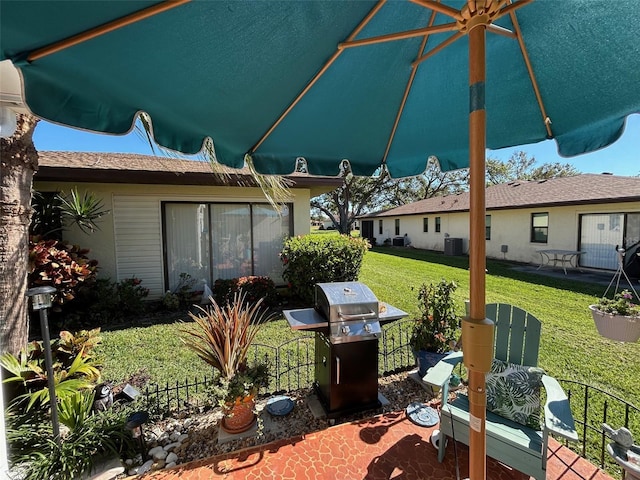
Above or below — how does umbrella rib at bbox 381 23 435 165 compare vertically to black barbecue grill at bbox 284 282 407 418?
above

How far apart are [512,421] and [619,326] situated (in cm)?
153

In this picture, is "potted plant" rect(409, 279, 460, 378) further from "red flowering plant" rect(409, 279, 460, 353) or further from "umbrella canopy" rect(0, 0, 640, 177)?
"umbrella canopy" rect(0, 0, 640, 177)

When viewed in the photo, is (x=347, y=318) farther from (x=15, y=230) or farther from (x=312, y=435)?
(x=15, y=230)

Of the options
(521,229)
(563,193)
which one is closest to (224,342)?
(521,229)

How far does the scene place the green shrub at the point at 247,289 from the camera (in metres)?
7.20

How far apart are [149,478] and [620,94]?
4436 mm

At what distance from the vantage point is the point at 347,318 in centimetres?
289

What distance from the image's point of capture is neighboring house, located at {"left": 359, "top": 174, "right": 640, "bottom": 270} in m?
10.8

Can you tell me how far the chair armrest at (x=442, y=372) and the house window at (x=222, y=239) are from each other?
6.06 metres

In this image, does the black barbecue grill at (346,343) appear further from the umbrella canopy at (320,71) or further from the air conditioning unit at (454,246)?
the air conditioning unit at (454,246)

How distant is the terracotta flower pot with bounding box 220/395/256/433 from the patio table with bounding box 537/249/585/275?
12.8m

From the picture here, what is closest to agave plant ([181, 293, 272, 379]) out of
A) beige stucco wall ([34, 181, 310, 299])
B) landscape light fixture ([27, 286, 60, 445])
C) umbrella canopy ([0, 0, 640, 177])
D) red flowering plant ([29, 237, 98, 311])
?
landscape light fixture ([27, 286, 60, 445])

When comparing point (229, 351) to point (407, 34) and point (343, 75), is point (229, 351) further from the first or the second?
point (407, 34)

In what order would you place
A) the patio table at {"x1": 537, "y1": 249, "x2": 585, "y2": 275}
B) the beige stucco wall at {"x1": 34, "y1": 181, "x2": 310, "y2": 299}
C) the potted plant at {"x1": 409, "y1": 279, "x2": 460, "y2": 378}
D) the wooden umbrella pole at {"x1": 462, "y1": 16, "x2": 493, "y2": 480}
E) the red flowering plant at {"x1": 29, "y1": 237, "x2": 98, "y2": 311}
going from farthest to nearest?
1. the patio table at {"x1": 537, "y1": 249, "x2": 585, "y2": 275}
2. the beige stucco wall at {"x1": 34, "y1": 181, "x2": 310, "y2": 299}
3. the red flowering plant at {"x1": 29, "y1": 237, "x2": 98, "y2": 311}
4. the potted plant at {"x1": 409, "y1": 279, "x2": 460, "y2": 378}
5. the wooden umbrella pole at {"x1": 462, "y1": 16, "x2": 493, "y2": 480}
